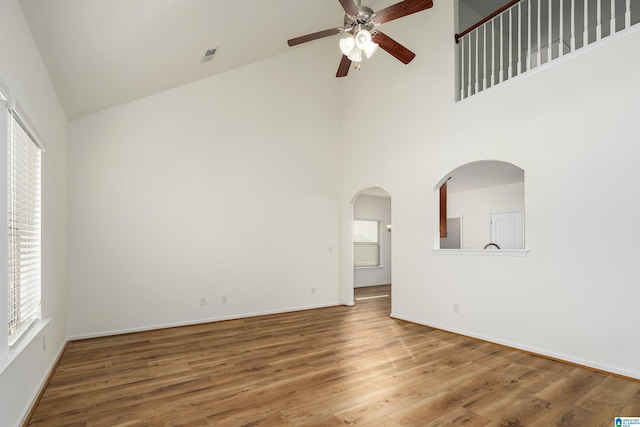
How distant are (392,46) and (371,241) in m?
6.45

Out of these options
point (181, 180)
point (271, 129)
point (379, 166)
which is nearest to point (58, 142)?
point (181, 180)

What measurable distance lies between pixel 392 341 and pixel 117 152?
4459 millimetres

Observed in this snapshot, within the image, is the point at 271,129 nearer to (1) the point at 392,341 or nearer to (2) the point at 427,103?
(2) the point at 427,103

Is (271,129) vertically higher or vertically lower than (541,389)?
higher

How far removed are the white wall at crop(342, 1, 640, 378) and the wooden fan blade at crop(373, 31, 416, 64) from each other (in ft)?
3.69

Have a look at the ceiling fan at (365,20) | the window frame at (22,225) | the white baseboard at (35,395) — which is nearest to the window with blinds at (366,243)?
the ceiling fan at (365,20)

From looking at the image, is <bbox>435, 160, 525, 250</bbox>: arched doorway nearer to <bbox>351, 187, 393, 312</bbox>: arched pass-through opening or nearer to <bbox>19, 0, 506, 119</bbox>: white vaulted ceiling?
<bbox>351, 187, 393, 312</bbox>: arched pass-through opening

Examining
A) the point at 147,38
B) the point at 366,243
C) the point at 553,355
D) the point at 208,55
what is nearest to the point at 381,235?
the point at 366,243

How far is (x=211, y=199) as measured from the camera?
5355mm

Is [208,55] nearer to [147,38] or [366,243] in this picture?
[147,38]

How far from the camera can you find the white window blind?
2295 millimetres

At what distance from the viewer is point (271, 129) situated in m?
6.02

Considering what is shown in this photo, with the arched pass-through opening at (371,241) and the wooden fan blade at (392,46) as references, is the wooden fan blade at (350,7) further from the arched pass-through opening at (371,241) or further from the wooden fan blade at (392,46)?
the arched pass-through opening at (371,241)

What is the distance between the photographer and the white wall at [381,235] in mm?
9188
